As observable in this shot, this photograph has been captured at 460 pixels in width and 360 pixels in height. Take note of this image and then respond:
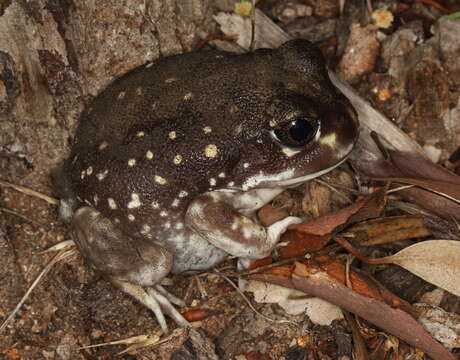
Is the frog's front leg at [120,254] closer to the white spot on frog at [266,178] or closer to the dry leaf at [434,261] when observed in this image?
the white spot on frog at [266,178]

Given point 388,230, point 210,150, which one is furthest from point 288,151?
point 388,230

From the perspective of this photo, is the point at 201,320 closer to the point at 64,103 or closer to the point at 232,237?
the point at 232,237

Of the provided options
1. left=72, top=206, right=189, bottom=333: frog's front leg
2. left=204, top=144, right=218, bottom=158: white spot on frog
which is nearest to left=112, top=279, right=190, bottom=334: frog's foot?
left=72, top=206, right=189, bottom=333: frog's front leg

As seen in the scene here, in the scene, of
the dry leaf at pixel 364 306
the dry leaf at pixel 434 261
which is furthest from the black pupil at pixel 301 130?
the dry leaf at pixel 434 261

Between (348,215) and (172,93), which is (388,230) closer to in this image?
(348,215)

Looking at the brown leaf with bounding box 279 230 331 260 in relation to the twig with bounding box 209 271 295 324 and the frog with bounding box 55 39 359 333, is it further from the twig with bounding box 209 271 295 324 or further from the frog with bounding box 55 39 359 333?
the twig with bounding box 209 271 295 324

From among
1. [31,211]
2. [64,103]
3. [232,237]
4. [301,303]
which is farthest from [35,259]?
[301,303]
